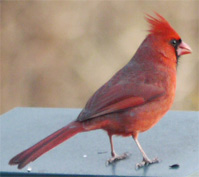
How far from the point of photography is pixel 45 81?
17.4ft

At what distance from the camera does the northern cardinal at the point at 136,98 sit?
2.13m

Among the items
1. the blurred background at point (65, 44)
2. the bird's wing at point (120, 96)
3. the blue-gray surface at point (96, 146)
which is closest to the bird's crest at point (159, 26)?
the bird's wing at point (120, 96)

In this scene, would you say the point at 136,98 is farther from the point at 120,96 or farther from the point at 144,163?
the point at 144,163

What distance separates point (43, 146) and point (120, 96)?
0.32m

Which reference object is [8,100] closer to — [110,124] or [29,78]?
[29,78]

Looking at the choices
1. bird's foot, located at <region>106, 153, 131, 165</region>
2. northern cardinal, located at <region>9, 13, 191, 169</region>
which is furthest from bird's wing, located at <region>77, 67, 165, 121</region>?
bird's foot, located at <region>106, 153, 131, 165</region>

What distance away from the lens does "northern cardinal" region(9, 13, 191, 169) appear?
213cm

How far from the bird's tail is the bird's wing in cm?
4

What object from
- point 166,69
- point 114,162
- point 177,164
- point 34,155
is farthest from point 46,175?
point 166,69

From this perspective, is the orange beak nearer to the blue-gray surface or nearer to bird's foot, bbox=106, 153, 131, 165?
the blue-gray surface

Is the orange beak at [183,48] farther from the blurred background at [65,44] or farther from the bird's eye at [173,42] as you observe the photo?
the blurred background at [65,44]

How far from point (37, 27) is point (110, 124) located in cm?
327

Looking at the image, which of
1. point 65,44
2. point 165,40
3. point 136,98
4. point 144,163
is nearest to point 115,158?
point 144,163

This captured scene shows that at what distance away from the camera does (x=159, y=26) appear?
2311 millimetres
